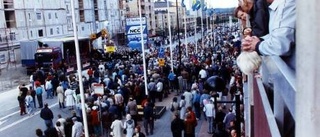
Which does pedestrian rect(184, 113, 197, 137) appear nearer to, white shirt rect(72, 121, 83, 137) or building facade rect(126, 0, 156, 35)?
white shirt rect(72, 121, 83, 137)

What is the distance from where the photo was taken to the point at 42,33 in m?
52.5

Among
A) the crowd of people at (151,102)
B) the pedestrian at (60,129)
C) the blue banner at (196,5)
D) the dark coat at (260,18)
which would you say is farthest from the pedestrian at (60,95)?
the dark coat at (260,18)

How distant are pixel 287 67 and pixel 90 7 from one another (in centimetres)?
6668

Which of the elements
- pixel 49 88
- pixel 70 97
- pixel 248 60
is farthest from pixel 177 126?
pixel 49 88

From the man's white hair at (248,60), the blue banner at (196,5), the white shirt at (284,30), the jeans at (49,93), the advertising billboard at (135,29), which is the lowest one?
the jeans at (49,93)

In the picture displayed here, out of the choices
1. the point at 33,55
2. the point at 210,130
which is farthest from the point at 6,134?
the point at 33,55

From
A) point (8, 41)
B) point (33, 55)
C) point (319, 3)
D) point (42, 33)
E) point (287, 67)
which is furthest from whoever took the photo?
point (42, 33)

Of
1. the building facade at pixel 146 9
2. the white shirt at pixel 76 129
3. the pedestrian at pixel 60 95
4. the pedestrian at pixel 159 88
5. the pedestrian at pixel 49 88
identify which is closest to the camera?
the white shirt at pixel 76 129

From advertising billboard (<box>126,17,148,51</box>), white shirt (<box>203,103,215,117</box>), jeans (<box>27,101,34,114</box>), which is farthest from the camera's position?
advertising billboard (<box>126,17,148,51</box>)

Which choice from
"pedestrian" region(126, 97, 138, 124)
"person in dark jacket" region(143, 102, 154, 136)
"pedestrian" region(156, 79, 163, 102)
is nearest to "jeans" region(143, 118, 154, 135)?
"person in dark jacket" region(143, 102, 154, 136)

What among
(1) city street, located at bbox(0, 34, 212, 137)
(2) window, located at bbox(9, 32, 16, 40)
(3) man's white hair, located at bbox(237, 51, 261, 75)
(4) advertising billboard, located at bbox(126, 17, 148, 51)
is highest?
(3) man's white hair, located at bbox(237, 51, 261, 75)

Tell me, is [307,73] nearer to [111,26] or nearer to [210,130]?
[210,130]

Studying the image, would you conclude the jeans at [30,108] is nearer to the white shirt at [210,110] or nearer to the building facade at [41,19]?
the white shirt at [210,110]

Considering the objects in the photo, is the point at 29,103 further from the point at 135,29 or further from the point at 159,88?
the point at 135,29
